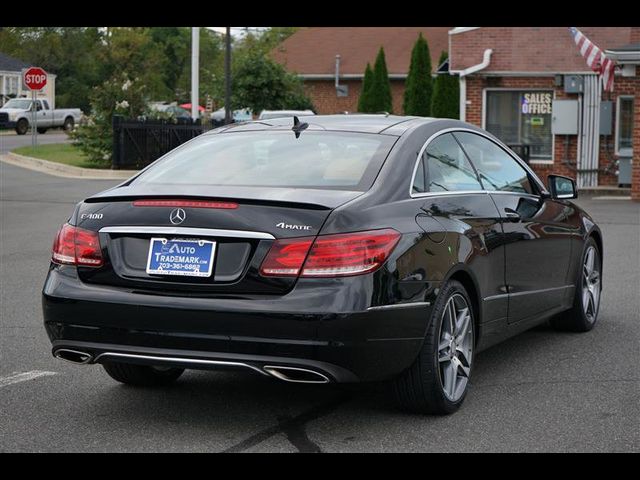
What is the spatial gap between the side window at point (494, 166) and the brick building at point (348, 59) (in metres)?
39.2

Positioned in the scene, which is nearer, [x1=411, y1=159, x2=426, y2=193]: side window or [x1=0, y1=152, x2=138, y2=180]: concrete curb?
[x1=411, y1=159, x2=426, y2=193]: side window

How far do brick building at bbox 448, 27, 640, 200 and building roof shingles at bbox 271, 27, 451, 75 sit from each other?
1932 centimetres

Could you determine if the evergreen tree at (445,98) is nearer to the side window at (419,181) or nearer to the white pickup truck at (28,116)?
the side window at (419,181)

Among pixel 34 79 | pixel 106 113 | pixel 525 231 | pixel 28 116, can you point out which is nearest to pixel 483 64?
pixel 106 113

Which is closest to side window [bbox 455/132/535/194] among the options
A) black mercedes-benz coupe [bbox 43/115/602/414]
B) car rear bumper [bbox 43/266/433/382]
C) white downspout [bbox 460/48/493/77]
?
black mercedes-benz coupe [bbox 43/115/602/414]

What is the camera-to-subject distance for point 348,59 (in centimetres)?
4878

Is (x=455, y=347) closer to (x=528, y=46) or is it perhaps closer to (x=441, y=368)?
(x=441, y=368)

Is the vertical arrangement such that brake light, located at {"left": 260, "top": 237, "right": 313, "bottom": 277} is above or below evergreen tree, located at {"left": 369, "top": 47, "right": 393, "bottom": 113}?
below

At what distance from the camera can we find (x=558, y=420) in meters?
5.92

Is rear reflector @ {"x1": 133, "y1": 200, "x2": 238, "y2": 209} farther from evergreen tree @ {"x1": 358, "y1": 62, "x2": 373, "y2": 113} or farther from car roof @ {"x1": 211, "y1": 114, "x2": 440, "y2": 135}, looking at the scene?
evergreen tree @ {"x1": 358, "y1": 62, "x2": 373, "y2": 113}

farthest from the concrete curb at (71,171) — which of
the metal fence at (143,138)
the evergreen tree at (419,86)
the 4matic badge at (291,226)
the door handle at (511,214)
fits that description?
the 4matic badge at (291,226)

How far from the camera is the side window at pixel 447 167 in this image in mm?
6406

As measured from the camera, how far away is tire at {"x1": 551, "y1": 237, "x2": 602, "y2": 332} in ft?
27.5

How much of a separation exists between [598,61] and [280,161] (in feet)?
67.1
